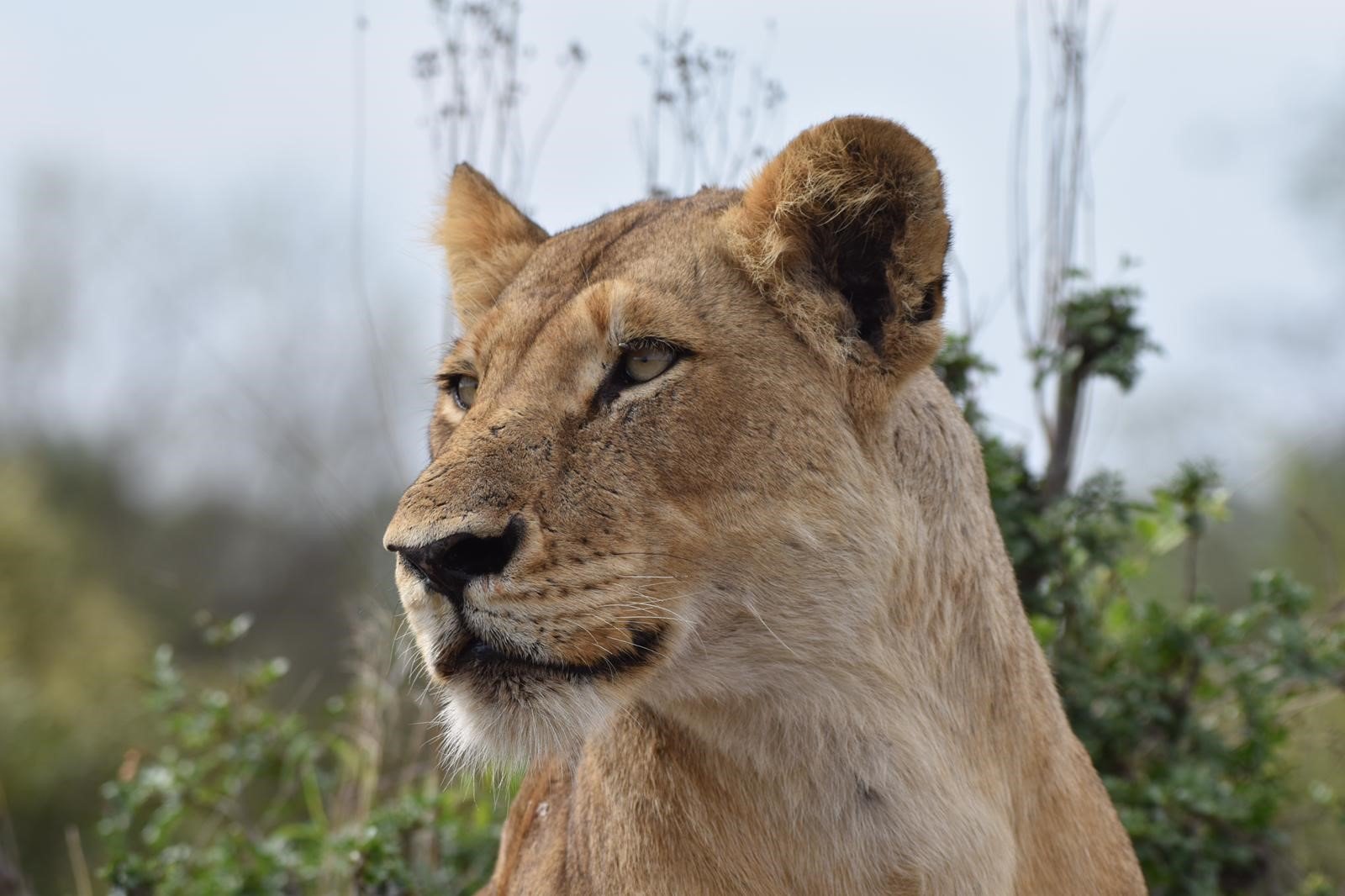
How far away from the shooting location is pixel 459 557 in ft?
7.61

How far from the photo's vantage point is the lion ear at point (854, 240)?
102 inches

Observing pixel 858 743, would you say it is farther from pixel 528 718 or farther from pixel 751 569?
pixel 528 718

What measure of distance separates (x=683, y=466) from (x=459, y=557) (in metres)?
0.43

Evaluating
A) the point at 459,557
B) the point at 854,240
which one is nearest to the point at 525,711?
the point at 459,557

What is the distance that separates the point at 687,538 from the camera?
2.48 metres

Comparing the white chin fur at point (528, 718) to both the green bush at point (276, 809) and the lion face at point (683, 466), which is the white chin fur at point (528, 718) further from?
the green bush at point (276, 809)

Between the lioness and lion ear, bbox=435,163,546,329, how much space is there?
0.39m

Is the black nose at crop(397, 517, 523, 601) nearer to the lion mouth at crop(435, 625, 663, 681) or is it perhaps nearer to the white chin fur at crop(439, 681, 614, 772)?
the lion mouth at crop(435, 625, 663, 681)

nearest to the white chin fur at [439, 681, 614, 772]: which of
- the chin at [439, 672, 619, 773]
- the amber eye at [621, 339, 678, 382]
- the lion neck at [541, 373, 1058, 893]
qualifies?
the chin at [439, 672, 619, 773]

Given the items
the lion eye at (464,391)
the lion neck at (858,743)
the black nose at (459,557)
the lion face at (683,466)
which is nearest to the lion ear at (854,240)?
the lion face at (683,466)

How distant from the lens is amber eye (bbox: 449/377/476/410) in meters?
2.99

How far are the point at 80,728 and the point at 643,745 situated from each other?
9908mm

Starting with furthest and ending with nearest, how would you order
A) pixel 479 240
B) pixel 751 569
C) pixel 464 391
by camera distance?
pixel 479 240, pixel 464 391, pixel 751 569

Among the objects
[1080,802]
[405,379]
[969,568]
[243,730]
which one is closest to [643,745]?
[969,568]
